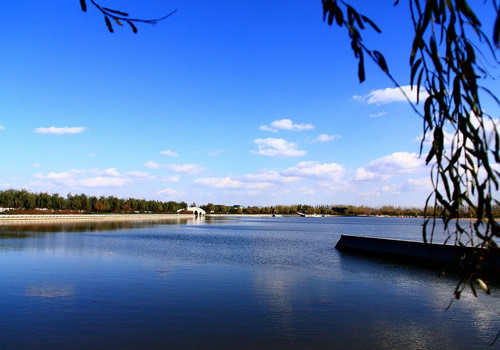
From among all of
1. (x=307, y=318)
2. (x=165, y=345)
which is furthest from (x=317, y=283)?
(x=165, y=345)

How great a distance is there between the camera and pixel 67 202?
145m

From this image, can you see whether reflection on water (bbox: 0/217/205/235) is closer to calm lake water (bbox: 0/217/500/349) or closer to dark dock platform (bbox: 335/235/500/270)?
calm lake water (bbox: 0/217/500/349)

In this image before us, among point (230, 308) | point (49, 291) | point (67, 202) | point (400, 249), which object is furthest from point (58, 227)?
point (67, 202)

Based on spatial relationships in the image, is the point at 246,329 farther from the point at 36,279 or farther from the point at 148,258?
the point at 148,258

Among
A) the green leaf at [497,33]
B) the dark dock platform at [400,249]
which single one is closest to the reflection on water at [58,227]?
the dark dock platform at [400,249]

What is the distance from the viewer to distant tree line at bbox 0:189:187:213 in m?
124

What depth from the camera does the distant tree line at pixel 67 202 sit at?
124m

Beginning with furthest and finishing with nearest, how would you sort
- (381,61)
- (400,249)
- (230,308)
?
(400,249)
(230,308)
(381,61)

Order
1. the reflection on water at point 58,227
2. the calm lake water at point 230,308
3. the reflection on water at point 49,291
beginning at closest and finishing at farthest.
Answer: the calm lake water at point 230,308 < the reflection on water at point 49,291 < the reflection on water at point 58,227

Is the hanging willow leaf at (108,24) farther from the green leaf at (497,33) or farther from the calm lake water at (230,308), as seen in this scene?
the calm lake water at (230,308)

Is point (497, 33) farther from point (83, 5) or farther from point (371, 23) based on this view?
point (83, 5)

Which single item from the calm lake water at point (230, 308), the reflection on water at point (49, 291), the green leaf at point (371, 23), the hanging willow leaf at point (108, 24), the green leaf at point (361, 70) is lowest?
the calm lake water at point (230, 308)

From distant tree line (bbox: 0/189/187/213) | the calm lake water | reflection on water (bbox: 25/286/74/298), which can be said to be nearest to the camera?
the calm lake water

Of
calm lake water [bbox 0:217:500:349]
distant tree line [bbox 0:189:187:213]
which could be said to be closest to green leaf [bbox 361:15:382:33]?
calm lake water [bbox 0:217:500:349]
